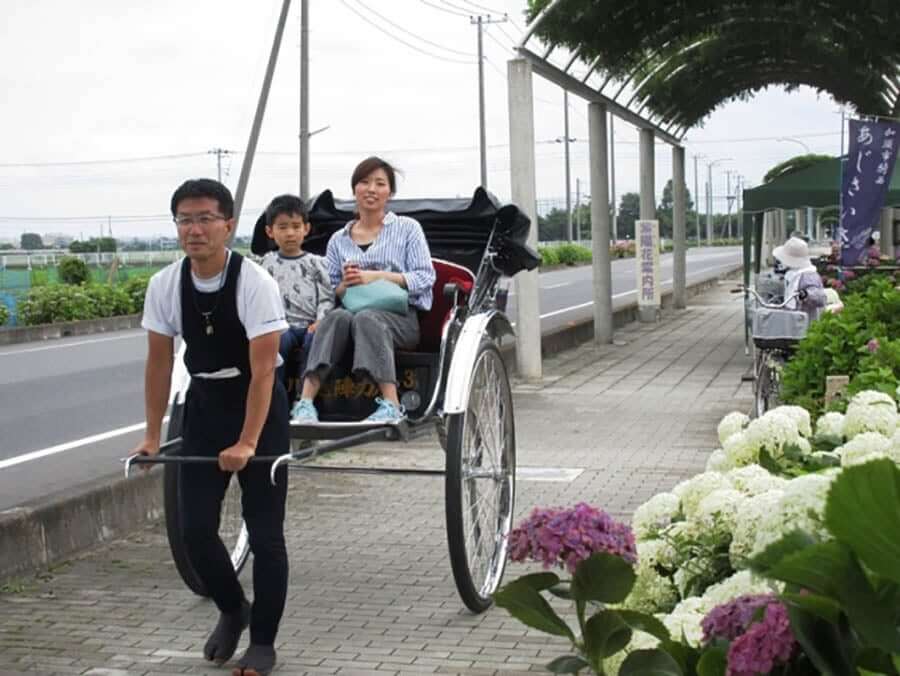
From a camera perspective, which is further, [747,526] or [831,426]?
[831,426]

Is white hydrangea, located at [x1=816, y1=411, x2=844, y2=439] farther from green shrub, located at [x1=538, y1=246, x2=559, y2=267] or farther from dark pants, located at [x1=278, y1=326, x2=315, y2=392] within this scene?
green shrub, located at [x1=538, y1=246, x2=559, y2=267]

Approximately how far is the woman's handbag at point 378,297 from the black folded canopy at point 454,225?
2.86 feet

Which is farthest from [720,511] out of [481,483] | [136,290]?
[136,290]

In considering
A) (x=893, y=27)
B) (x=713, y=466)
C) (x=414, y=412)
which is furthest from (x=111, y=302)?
(x=713, y=466)

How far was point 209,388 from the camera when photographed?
5570mm

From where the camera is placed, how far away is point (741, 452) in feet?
11.7

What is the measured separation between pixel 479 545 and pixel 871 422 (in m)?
3.47

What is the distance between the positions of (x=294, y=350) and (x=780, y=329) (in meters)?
5.82

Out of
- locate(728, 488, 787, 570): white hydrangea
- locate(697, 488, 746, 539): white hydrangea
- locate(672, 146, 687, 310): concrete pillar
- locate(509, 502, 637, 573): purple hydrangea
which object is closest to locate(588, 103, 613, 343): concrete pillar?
locate(672, 146, 687, 310): concrete pillar

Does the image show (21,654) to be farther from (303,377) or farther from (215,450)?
(303,377)

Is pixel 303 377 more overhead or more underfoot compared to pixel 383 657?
more overhead

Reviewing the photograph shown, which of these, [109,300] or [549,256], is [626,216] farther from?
[109,300]

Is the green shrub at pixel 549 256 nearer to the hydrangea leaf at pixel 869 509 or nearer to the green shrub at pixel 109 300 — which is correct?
the green shrub at pixel 109 300

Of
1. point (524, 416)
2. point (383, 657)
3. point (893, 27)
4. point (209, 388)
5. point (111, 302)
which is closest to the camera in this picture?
point (209, 388)
